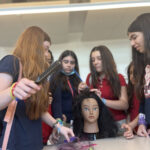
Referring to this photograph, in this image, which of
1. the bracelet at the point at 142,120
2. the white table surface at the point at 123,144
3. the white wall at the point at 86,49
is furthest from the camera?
the white wall at the point at 86,49

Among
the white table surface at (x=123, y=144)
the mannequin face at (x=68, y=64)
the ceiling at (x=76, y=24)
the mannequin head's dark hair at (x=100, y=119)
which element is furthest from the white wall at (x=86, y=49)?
the white table surface at (x=123, y=144)

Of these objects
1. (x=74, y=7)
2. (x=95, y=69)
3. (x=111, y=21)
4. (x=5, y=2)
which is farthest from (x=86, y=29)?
(x=95, y=69)

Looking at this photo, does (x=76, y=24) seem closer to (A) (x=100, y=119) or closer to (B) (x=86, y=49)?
(B) (x=86, y=49)

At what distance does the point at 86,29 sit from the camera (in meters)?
3.36

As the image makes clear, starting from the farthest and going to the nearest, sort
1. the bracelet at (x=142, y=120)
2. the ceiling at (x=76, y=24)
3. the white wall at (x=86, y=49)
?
the white wall at (x=86, y=49), the ceiling at (x=76, y=24), the bracelet at (x=142, y=120)

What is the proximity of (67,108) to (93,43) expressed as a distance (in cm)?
237

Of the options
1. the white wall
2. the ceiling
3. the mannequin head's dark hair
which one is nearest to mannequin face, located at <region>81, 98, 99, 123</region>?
the mannequin head's dark hair

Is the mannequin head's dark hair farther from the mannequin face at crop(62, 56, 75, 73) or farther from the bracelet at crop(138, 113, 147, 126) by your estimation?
the mannequin face at crop(62, 56, 75, 73)

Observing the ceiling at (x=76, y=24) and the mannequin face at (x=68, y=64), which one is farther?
the ceiling at (x=76, y=24)

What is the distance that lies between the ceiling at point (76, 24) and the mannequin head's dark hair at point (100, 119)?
5.33 feet

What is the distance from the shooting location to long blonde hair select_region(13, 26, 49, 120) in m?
0.83

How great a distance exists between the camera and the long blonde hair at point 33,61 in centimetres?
83

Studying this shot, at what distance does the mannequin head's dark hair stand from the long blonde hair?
1.92 feet

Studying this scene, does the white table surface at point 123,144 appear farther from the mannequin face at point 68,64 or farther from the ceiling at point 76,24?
the ceiling at point 76,24
